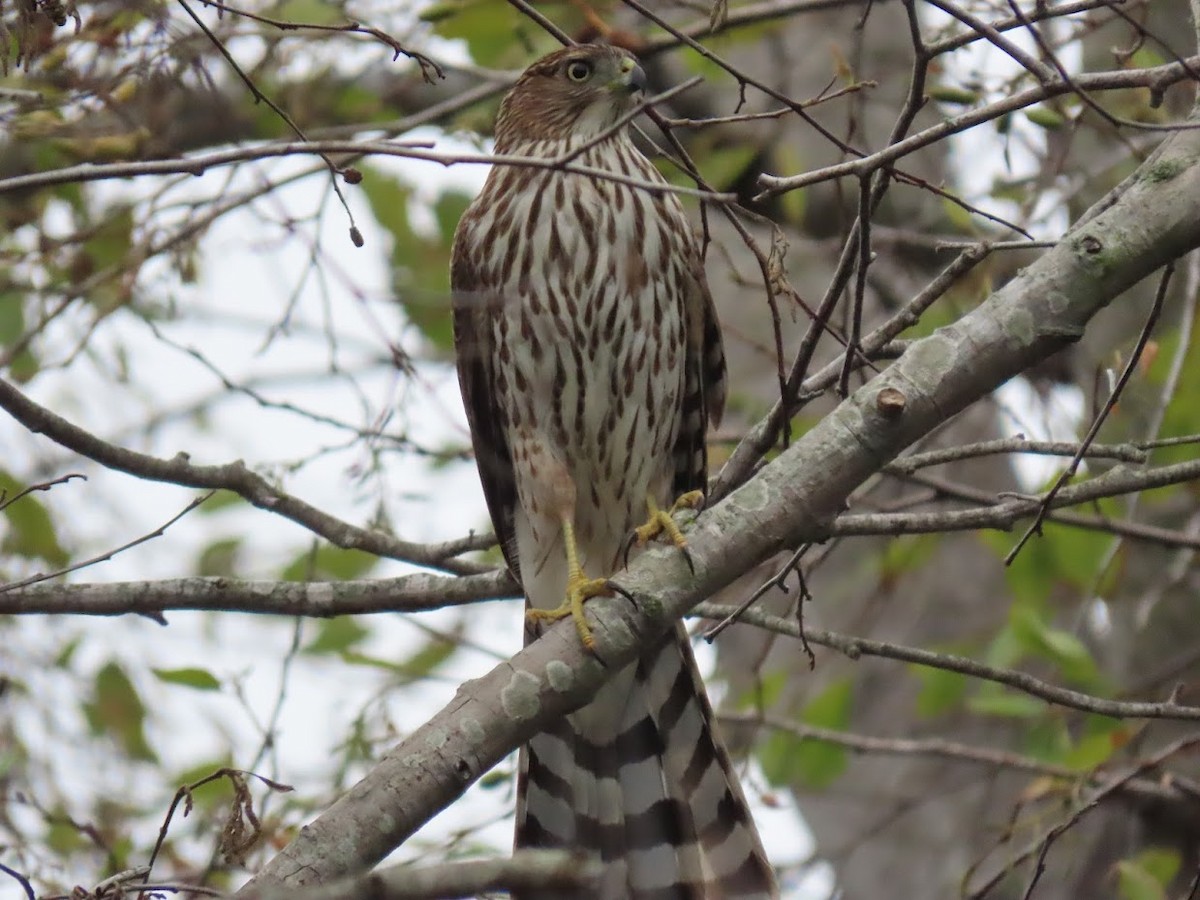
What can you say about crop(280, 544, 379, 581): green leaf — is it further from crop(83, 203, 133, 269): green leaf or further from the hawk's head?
the hawk's head

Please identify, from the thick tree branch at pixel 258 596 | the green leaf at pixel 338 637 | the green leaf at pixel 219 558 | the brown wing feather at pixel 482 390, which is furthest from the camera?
the green leaf at pixel 219 558

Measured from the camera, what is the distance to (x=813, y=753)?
475 centimetres

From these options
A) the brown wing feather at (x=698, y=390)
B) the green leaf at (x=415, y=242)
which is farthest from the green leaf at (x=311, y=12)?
the brown wing feather at (x=698, y=390)

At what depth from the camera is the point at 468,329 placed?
4.01 m

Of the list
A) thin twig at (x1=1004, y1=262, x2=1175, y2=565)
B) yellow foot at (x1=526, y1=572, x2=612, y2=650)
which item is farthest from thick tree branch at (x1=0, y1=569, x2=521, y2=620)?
thin twig at (x1=1004, y1=262, x2=1175, y2=565)

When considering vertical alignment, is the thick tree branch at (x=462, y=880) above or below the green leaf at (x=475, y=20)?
below

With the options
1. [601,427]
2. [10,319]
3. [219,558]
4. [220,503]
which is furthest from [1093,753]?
[219,558]

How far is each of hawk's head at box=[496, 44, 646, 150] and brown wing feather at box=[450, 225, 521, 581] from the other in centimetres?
47

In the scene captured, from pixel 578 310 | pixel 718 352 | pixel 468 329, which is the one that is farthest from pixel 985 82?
pixel 468 329

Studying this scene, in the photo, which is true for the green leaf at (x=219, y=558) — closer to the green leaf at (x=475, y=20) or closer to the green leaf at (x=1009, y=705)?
the green leaf at (x=475, y=20)

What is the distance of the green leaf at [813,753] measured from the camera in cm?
476

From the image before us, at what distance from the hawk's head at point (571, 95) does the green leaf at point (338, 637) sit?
67.4 inches

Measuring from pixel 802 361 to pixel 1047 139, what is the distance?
3414 millimetres

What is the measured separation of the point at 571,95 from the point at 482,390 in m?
0.91
